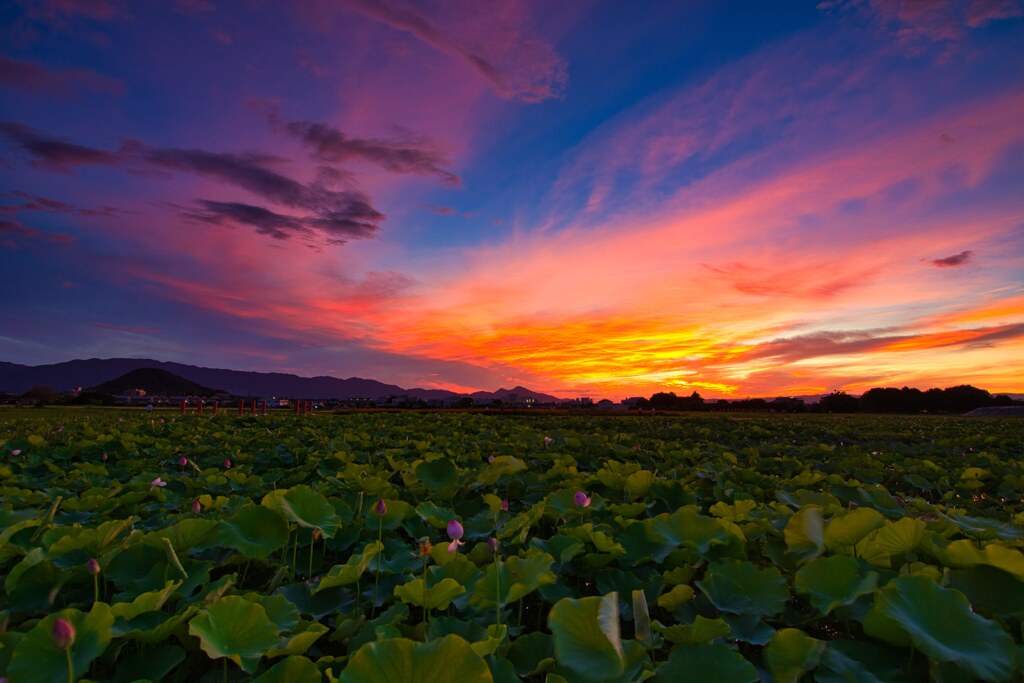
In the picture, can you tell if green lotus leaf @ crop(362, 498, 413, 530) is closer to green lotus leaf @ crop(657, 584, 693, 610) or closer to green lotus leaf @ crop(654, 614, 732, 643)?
green lotus leaf @ crop(657, 584, 693, 610)

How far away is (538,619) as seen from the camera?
82.7 inches

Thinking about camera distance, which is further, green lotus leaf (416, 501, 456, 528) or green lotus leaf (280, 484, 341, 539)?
green lotus leaf (416, 501, 456, 528)

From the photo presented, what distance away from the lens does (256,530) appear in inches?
85.0

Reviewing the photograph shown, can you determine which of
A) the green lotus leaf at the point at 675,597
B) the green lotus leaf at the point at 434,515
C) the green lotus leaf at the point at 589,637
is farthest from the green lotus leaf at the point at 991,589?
the green lotus leaf at the point at 434,515

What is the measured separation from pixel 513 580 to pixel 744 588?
2.78ft

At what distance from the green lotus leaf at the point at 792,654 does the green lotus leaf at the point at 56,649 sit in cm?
172

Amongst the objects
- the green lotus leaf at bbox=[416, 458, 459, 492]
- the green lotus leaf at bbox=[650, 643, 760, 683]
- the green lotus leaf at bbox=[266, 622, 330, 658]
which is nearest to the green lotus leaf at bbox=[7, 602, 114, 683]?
the green lotus leaf at bbox=[266, 622, 330, 658]

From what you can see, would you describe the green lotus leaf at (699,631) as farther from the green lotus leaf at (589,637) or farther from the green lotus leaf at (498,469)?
the green lotus leaf at (498,469)

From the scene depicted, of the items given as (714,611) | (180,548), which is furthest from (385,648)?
(180,548)

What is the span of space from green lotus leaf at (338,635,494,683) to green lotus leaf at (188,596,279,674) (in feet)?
1.45

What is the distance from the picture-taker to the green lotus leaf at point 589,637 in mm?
1272

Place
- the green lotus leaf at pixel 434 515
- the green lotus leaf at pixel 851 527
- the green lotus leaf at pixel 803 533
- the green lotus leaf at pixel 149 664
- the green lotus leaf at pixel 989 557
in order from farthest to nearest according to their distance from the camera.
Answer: the green lotus leaf at pixel 434 515 < the green lotus leaf at pixel 803 533 < the green lotus leaf at pixel 851 527 < the green lotus leaf at pixel 989 557 < the green lotus leaf at pixel 149 664

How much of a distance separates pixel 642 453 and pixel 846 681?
17.0 feet

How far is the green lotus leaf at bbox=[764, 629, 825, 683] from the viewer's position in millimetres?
1386
